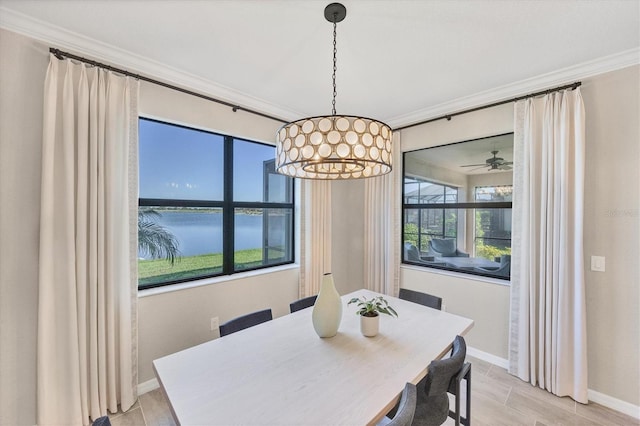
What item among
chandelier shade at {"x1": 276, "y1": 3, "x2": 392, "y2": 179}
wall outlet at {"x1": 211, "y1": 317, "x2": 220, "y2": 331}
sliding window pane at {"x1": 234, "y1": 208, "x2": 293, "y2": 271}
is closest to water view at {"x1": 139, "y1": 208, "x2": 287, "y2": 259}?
sliding window pane at {"x1": 234, "y1": 208, "x2": 293, "y2": 271}

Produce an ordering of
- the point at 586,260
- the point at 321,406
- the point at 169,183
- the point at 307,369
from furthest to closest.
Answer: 1. the point at 169,183
2. the point at 586,260
3. the point at 307,369
4. the point at 321,406

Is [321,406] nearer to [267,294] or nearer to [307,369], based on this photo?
[307,369]

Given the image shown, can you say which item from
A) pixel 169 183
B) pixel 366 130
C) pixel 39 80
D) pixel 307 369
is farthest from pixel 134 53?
pixel 307 369

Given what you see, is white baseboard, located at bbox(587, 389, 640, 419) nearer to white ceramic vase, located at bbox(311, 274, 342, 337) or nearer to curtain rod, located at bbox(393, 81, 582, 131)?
white ceramic vase, located at bbox(311, 274, 342, 337)

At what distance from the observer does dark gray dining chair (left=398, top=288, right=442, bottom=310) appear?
7.07 feet

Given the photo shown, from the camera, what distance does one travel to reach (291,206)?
3369 mm

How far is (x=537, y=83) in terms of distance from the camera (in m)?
2.29

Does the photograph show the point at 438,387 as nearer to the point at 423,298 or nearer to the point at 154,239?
the point at 423,298

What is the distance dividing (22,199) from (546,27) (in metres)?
3.46

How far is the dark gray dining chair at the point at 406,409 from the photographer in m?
0.90

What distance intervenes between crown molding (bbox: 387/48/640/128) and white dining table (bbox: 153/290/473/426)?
210cm

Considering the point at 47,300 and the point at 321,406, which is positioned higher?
the point at 47,300

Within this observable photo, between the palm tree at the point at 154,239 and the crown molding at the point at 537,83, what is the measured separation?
288cm

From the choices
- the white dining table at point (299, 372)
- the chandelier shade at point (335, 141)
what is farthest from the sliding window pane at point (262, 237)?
the chandelier shade at point (335, 141)
